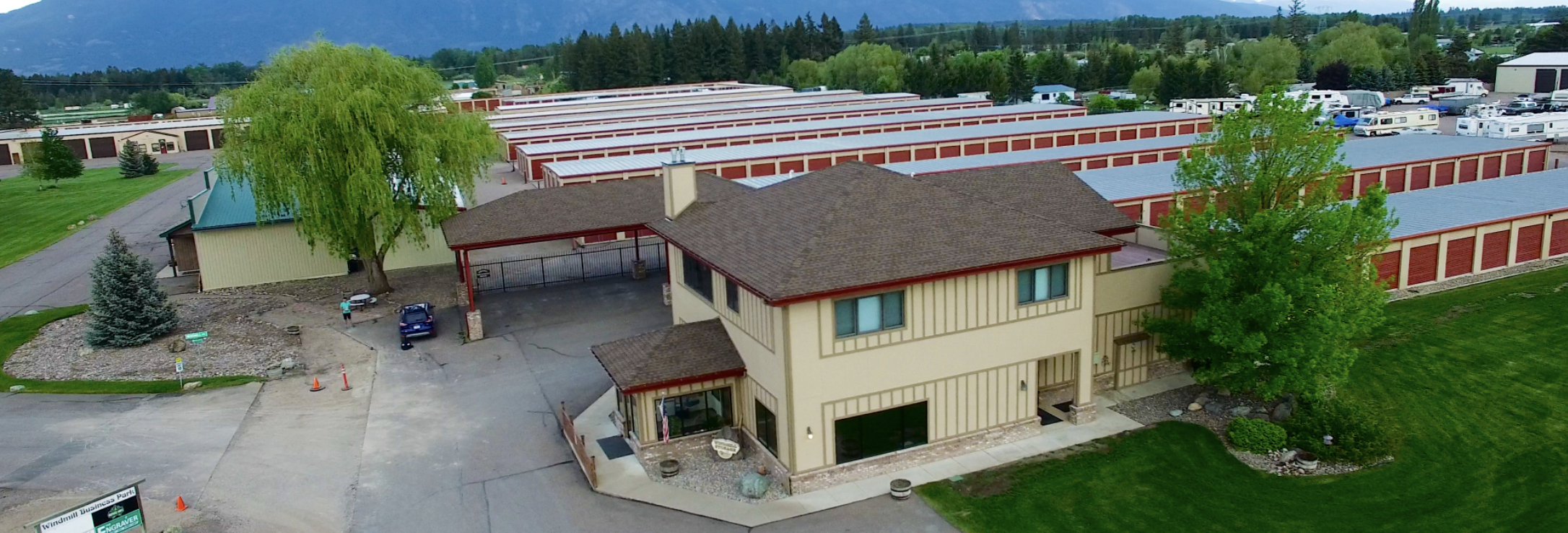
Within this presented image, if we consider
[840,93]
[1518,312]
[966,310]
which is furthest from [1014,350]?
[840,93]

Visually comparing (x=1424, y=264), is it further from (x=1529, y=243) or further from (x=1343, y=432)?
(x=1343, y=432)

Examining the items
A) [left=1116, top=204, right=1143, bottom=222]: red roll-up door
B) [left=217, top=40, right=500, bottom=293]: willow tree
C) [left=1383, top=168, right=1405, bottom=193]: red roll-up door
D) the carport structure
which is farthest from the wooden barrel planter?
[left=1383, top=168, right=1405, bottom=193]: red roll-up door

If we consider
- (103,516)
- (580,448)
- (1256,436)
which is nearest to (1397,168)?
(1256,436)

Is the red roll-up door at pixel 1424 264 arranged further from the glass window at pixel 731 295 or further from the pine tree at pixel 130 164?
the pine tree at pixel 130 164

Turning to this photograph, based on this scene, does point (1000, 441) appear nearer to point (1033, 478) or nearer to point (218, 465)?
point (1033, 478)

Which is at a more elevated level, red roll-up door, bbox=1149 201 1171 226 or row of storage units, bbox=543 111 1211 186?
row of storage units, bbox=543 111 1211 186

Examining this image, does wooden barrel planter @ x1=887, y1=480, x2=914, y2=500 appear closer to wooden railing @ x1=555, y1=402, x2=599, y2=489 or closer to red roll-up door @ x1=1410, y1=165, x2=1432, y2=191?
wooden railing @ x1=555, y1=402, x2=599, y2=489
